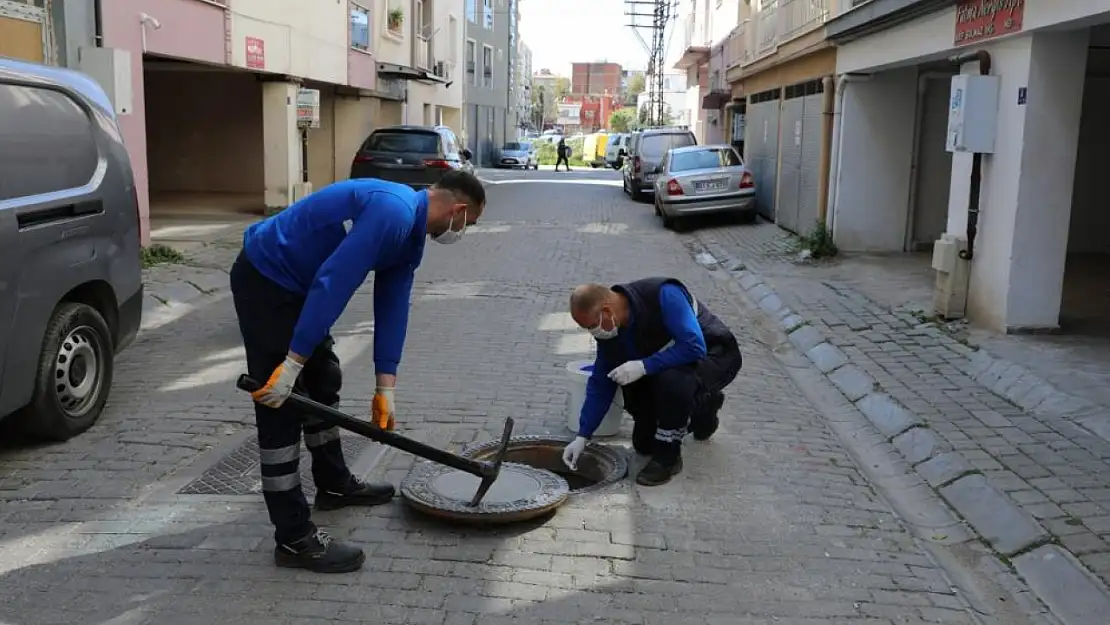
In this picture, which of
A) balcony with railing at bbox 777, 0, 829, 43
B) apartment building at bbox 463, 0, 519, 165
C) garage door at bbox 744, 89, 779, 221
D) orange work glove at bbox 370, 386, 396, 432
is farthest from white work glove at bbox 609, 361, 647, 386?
apartment building at bbox 463, 0, 519, 165

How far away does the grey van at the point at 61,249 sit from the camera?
16.6 feet

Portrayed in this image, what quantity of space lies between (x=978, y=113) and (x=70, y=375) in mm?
7277

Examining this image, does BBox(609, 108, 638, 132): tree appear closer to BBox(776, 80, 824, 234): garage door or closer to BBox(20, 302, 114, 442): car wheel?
BBox(776, 80, 824, 234): garage door

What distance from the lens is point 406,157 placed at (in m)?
19.4

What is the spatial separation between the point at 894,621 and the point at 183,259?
34.0 ft

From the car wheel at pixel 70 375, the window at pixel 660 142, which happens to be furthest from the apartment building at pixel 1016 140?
the window at pixel 660 142

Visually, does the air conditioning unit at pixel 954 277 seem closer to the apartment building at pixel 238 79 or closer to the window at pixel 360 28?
the apartment building at pixel 238 79

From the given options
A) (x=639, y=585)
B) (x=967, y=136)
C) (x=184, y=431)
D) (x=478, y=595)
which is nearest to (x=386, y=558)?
(x=478, y=595)

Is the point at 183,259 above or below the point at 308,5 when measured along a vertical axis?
below

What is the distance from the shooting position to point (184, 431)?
5910 mm

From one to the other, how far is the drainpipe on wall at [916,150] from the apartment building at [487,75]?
110 feet

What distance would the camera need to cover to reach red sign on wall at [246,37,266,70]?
1605 centimetres

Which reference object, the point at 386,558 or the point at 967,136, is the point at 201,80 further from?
the point at 386,558

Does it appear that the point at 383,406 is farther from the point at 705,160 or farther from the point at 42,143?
the point at 705,160
